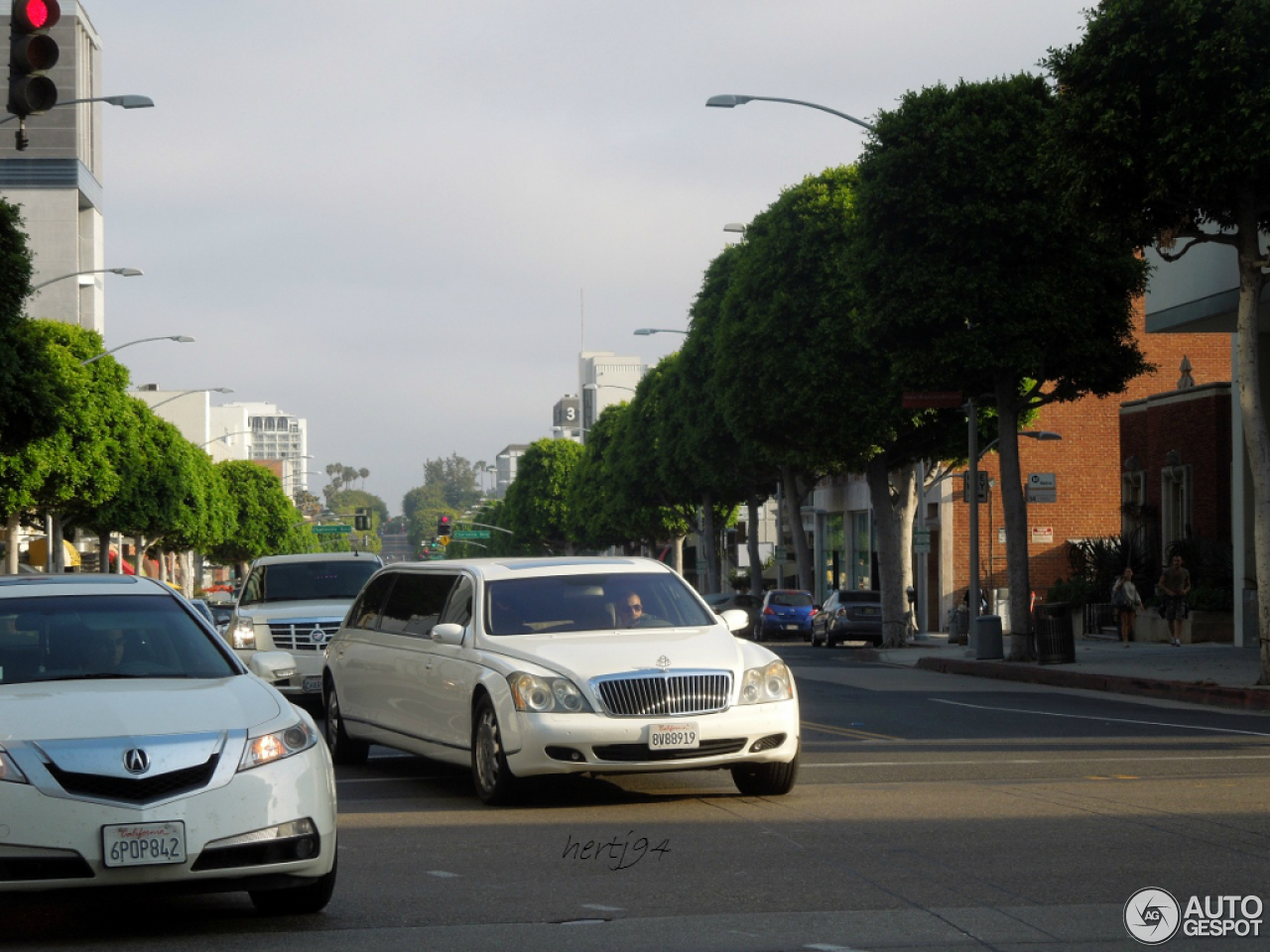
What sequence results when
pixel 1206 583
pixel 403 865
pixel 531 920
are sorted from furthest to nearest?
1. pixel 1206 583
2. pixel 403 865
3. pixel 531 920

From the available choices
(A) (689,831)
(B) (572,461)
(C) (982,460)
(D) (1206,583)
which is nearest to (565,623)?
(A) (689,831)

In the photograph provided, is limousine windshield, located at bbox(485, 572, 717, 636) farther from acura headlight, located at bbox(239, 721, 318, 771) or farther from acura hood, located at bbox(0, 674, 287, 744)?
acura headlight, located at bbox(239, 721, 318, 771)

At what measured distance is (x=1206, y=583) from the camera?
37.2 meters

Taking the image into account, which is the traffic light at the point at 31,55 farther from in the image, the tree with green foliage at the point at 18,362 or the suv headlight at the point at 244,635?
the tree with green foliage at the point at 18,362

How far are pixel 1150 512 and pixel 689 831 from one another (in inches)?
1344

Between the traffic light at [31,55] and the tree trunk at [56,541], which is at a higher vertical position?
the traffic light at [31,55]

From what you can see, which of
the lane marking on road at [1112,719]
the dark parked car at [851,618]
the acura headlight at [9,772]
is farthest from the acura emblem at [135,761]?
the dark parked car at [851,618]

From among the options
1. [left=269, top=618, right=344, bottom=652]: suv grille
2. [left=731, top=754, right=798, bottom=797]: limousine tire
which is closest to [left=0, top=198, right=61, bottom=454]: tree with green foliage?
[left=269, top=618, right=344, bottom=652]: suv grille

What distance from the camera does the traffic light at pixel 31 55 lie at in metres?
12.0

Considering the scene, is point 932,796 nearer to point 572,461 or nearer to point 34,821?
point 34,821

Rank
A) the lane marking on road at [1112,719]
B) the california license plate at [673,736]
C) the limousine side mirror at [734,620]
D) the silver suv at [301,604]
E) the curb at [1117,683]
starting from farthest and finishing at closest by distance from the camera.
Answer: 1. the curb at [1117,683]
2. the silver suv at [301,604]
3. the lane marking on road at [1112,719]
4. the limousine side mirror at [734,620]
5. the california license plate at [673,736]

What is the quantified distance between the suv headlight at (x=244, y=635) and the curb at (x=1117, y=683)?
11581 millimetres

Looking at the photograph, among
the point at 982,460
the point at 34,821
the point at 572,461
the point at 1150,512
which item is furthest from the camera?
the point at 572,461

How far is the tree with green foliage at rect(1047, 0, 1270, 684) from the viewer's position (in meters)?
21.0
